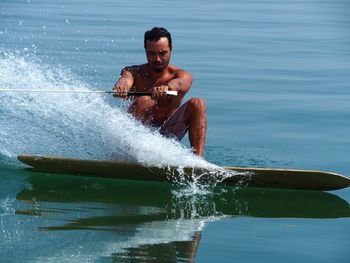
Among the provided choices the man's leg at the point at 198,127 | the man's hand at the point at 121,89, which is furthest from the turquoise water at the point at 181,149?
the man's hand at the point at 121,89

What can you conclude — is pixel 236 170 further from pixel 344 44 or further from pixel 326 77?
pixel 344 44

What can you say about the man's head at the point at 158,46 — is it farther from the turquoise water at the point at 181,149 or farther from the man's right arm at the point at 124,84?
the turquoise water at the point at 181,149

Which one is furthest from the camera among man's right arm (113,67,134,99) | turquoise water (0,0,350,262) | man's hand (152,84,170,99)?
man's right arm (113,67,134,99)

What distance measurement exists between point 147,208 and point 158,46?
155cm

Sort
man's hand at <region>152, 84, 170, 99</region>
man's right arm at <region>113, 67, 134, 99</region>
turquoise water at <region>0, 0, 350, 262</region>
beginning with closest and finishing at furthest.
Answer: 1. turquoise water at <region>0, 0, 350, 262</region>
2. man's hand at <region>152, 84, 170, 99</region>
3. man's right arm at <region>113, 67, 134, 99</region>

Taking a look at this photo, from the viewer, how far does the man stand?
8414 mm

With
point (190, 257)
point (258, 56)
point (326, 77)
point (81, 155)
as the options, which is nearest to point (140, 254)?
point (190, 257)

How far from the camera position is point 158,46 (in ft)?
28.3

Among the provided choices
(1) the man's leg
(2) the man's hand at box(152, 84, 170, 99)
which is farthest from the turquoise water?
→ (2) the man's hand at box(152, 84, 170, 99)

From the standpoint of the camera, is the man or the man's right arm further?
the man's right arm

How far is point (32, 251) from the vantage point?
650 cm

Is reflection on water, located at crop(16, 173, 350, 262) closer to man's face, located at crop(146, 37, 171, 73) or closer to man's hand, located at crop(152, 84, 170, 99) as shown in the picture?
man's hand, located at crop(152, 84, 170, 99)

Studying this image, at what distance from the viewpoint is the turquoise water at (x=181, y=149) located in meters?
6.77

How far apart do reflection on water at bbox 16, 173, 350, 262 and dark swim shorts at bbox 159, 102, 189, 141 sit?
535 millimetres
